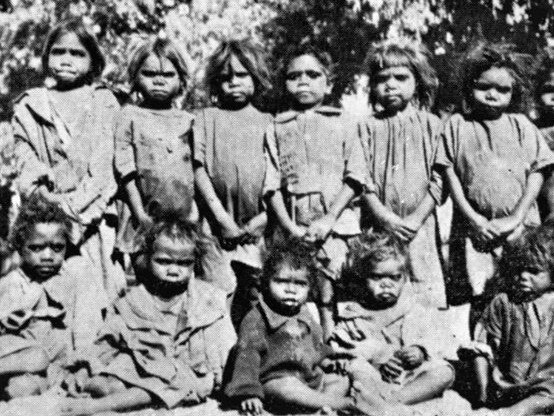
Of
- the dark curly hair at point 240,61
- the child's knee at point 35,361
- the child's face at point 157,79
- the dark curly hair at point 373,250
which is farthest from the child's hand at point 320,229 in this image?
the child's knee at point 35,361

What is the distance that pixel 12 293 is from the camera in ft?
17.3

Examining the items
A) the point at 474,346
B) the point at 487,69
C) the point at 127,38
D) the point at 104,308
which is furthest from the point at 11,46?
the point at 474,346

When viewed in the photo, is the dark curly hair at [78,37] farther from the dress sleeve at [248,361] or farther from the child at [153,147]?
the dress sleeve at [248,361]

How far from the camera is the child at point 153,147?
575 centimetres

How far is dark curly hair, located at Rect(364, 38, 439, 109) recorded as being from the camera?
234 inches

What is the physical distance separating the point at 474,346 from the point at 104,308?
6.52 ft

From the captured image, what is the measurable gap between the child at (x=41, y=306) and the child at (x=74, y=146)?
14cm

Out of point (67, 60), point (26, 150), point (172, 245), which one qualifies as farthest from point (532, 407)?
point (67, 60)

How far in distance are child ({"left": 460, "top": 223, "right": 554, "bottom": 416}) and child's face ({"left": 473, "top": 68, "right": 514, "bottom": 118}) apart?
3.12 feet

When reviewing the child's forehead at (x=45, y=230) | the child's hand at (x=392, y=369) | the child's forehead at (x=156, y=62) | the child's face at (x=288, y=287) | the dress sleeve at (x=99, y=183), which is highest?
the child's forehead at (x=156, y=62)

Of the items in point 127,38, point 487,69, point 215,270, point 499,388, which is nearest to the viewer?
point 499,388

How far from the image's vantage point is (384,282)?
5.41m

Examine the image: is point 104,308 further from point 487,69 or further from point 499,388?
point 487,69

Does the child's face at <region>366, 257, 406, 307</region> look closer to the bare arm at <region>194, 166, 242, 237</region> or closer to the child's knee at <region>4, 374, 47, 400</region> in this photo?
the bare arm at <region>194, 166, 242, 237</region>
